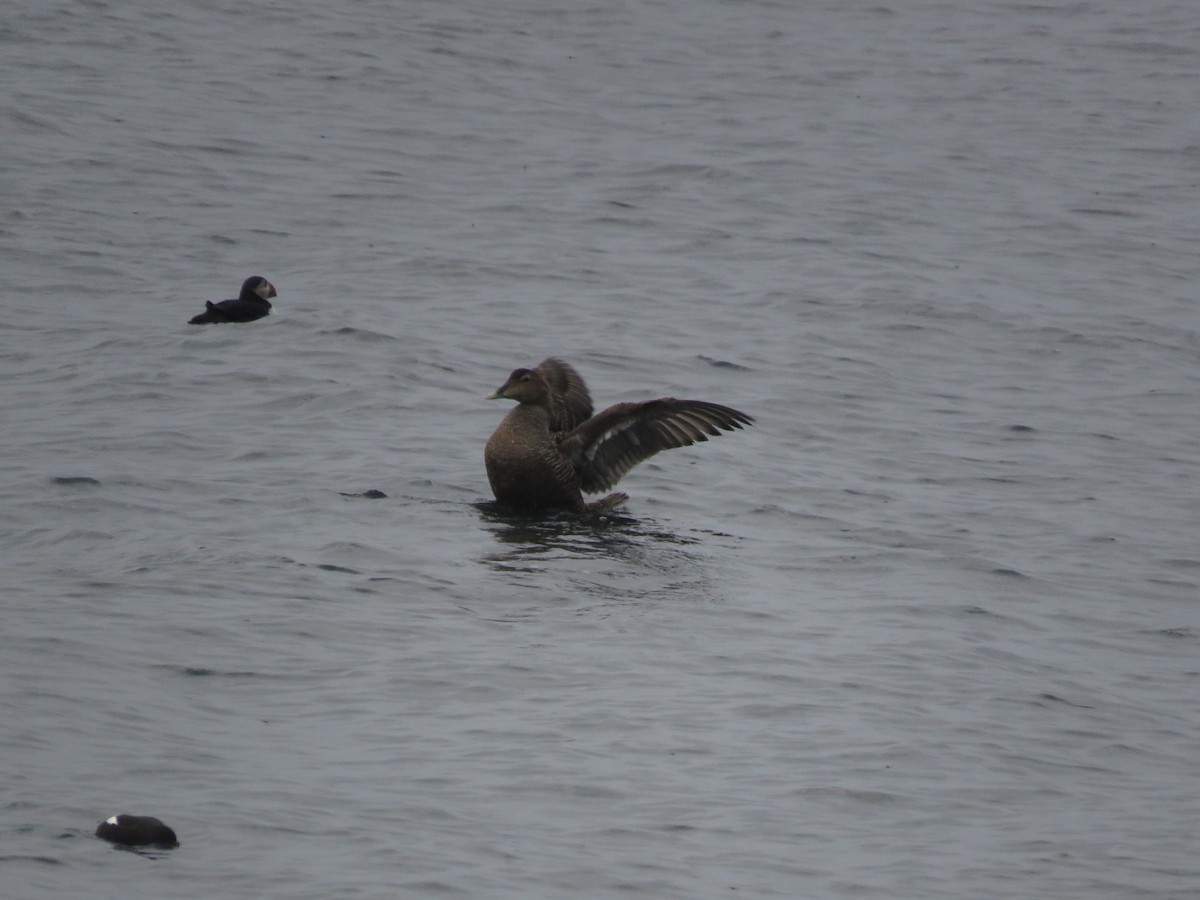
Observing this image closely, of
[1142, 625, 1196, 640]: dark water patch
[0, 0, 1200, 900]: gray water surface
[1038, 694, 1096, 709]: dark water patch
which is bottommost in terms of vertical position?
[1142, 625, 1196, 640]: dark water patch

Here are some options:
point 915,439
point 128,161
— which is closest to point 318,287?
point 128,161

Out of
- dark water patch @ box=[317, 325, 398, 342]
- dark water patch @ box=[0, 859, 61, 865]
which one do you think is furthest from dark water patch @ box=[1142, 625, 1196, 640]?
dark water patch @ box=[317, 325, 398, 342]

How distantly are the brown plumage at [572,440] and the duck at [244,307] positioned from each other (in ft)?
15.4

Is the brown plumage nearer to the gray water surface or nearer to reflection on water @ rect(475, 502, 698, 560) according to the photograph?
reflection on water @ rect(475, 502, 698, 560)

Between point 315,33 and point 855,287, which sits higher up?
point 315,33

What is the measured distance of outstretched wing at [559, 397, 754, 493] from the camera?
39.4ft

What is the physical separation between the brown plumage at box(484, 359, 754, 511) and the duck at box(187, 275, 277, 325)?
4.71 m

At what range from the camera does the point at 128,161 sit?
22.0m

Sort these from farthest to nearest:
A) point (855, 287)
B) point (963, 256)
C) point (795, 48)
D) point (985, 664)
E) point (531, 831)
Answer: point (795, 48) → point (963, 256) → point (855, 287) → point (985, 664) → point (531, 831)

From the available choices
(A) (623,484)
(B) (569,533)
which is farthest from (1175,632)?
(A) (623,484)

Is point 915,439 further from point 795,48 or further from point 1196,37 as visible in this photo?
point 1196,37

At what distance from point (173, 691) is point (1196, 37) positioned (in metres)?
28.9

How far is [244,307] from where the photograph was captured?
53.2 feet

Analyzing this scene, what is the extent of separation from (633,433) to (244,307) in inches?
210
